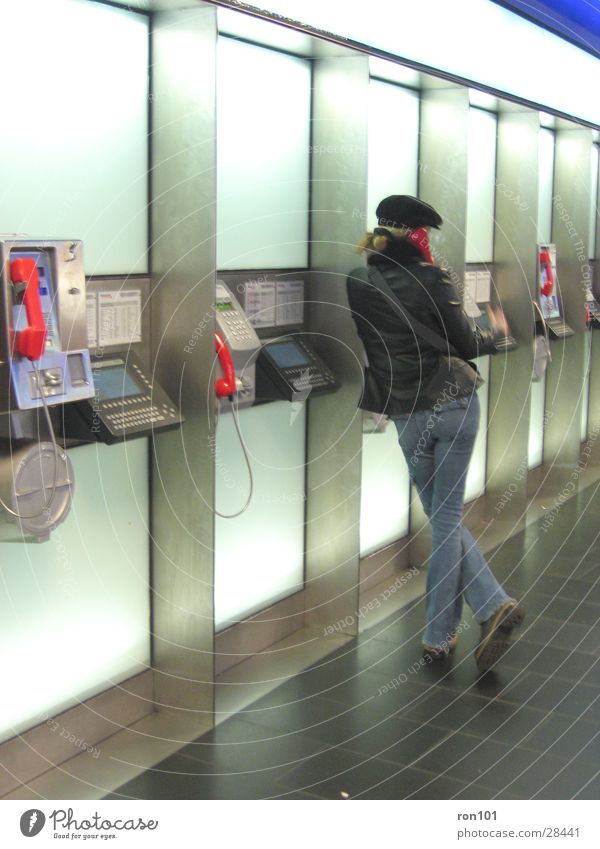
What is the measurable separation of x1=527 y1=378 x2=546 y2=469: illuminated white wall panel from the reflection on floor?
1.18 m

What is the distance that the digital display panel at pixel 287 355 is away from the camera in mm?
4020

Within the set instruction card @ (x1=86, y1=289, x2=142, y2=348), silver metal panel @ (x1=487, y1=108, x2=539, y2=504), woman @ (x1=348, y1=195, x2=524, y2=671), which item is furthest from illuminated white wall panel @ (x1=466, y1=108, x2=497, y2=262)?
instruction card @ (x1=86, y1=289, x2=142, y2=348)

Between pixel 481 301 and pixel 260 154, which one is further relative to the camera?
pixel 481 301

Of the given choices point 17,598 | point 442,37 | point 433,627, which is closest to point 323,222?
point 442,37

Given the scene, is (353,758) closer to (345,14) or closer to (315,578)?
(315,578)

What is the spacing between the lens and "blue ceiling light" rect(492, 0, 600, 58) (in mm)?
3935

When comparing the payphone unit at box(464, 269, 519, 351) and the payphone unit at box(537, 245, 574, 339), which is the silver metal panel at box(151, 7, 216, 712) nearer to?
the payphone unit at box(464, 269, 519, 351)

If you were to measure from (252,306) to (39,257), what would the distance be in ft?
4.05

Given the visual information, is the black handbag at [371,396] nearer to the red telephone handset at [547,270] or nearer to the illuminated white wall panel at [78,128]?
the illuminated white wall panel at [78,128]

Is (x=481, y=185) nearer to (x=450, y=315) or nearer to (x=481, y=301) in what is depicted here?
(x=481, y=301)

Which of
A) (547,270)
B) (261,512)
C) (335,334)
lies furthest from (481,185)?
(261,512)

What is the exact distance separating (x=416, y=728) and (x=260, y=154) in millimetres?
1895

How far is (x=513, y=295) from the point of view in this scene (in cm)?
502
